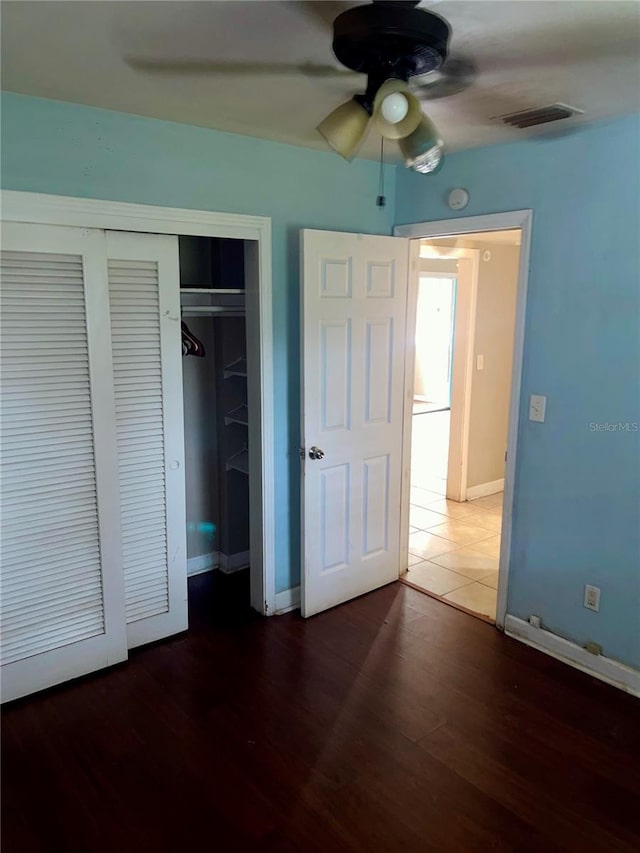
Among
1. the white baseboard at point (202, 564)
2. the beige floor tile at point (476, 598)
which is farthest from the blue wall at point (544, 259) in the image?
the white baseboard at point (202, 564)

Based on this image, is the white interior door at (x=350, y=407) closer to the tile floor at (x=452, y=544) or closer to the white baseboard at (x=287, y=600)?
the white baseboard at (x=287, y=600)

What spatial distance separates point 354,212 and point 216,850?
298 cm

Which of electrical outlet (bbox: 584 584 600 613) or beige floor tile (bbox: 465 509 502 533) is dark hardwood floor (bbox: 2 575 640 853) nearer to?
electrical outlet (bbox: 584 584 600 613)

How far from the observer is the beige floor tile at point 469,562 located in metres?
3.91

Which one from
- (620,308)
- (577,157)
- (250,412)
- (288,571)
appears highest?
(577,157)

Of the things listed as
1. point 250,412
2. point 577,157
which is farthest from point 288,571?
point 577,157

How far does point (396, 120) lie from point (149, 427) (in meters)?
1.80

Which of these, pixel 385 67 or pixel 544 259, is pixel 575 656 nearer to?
pixel 544 259

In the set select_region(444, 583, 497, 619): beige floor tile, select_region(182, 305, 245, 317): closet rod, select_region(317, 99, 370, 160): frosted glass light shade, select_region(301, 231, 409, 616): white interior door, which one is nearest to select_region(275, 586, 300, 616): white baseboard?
select_region(301, 231, 409, 616): white interior door

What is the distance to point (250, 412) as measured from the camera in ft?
10.6

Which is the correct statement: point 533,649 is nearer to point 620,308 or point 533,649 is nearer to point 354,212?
point 620,308

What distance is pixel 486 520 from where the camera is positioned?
4.87m

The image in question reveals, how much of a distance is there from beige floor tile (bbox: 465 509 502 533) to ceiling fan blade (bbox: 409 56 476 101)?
10.8ft

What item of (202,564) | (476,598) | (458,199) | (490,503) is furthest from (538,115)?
(490,503)
